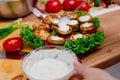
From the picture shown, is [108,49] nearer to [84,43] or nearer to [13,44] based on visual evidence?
[84,43]

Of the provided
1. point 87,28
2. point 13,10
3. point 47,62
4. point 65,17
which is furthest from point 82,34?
point 13,10

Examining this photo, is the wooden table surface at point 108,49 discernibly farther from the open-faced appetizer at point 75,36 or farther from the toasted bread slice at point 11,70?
the toasted bread slice at point 11,70

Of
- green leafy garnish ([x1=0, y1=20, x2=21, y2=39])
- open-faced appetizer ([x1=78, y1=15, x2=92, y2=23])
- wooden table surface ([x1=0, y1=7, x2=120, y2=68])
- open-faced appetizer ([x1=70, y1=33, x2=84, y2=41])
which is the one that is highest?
open-faced appetizer ([x1=78, y1=15, x2=92, y2=23])

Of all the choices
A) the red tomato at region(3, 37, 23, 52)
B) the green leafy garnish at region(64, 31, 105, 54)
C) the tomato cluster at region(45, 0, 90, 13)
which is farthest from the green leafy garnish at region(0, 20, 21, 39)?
the green leafy garnish at region(64, 31, 105, 54)

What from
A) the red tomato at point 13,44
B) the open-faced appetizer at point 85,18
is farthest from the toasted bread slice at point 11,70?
the open-faced appetizer at point 85,18

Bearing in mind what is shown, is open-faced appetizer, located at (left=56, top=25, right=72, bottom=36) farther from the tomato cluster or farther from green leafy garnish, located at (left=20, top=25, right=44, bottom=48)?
the tomato cluster
